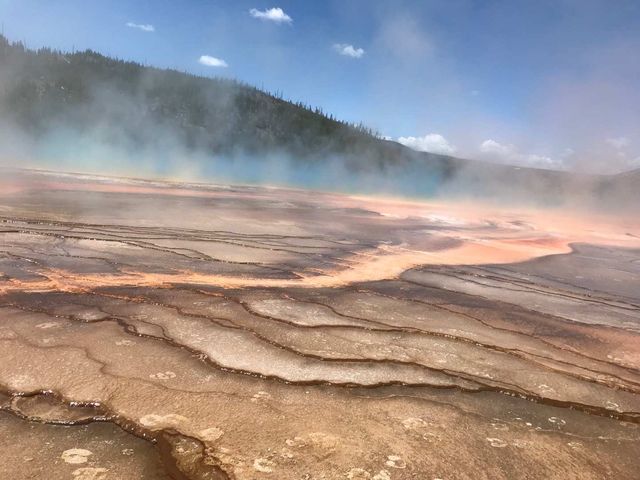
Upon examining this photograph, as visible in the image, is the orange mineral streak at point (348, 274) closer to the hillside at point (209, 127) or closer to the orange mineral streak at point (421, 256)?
the orange mineral streak at point (421, 256)

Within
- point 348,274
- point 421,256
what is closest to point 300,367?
point 348,274

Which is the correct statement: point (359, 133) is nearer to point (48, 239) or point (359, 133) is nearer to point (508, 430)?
point (48, 239)

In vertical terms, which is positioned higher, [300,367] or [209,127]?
[209,127]

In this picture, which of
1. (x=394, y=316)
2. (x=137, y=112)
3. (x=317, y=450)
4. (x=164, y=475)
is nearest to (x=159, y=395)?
(x=164, y=475)

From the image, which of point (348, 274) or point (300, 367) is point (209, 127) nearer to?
point (348, 274)

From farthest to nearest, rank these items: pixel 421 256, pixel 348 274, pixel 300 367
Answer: pixel 421 256, pixel 348 274, pixel 300 367

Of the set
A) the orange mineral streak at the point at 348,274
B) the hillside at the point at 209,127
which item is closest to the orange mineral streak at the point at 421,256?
the orange mineral streak at the point at 348,274
